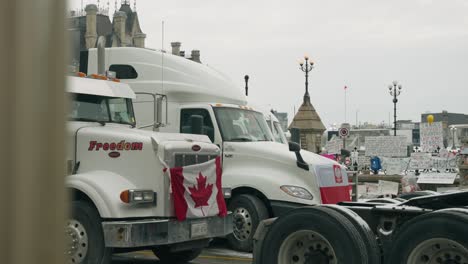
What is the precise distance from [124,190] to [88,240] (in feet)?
2.41

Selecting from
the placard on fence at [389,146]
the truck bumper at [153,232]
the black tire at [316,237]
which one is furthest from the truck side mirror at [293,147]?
the placard on fence at [389,146]

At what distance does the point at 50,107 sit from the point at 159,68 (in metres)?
10.3

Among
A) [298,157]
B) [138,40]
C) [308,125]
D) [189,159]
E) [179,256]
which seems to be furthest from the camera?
[138,40]

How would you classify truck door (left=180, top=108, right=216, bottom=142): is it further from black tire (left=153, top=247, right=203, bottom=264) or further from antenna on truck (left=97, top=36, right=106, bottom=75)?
black tire (left=153, top=247, right=203, bottom=264)

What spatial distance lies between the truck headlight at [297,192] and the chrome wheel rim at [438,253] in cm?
523

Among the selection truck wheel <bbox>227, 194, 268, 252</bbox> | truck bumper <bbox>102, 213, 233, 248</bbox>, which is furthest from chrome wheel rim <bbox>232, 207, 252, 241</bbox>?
truck bumper <bbox>102, 213, 233, 248</bbox>

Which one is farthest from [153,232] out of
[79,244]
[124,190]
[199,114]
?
[199,114]

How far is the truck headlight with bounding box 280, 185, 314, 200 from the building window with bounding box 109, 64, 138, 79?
11.2 feet

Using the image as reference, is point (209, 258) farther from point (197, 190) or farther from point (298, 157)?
point (298, 157)

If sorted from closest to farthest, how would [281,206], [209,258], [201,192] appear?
[201,192] → [209,258] → [281,206]

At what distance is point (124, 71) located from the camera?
1171 cm

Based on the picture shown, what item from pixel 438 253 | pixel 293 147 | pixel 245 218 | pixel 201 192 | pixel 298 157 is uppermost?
pixel 293 147

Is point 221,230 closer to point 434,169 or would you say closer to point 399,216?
point 399,216

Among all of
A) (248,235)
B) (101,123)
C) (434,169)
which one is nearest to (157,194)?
(101,123)
